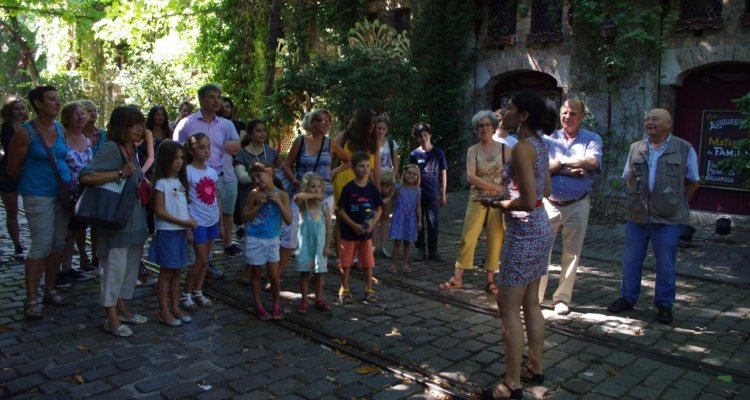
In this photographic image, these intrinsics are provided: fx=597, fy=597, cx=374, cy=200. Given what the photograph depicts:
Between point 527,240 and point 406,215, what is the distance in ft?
11.4

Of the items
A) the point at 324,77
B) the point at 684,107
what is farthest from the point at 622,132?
the point at 324,77

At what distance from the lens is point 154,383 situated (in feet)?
13.2

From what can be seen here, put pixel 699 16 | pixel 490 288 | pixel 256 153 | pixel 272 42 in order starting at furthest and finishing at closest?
pixel 272 42, pixel 699 16, pixel 256 153, pixel 490 288

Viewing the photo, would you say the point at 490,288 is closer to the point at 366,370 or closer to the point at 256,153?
the point at 366,370

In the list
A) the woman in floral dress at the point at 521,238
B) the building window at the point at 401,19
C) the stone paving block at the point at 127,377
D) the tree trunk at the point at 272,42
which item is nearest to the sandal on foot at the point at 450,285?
the woman in floral dress at the point at 521,238

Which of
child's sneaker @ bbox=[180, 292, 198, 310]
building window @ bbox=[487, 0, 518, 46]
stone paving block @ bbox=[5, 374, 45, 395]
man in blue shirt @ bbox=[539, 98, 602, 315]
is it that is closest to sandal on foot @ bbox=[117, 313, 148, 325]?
child's sneaker @ bbox=[180, 292, 198, 310]

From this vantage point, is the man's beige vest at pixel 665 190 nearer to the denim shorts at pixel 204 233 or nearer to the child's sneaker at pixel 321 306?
Result: the child's sneaker at pixel 321 306

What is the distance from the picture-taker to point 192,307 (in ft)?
18.4

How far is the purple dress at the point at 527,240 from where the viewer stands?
389 centimetres

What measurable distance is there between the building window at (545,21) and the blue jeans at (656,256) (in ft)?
28.5

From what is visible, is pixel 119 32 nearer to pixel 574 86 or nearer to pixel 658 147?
pixel 574 86

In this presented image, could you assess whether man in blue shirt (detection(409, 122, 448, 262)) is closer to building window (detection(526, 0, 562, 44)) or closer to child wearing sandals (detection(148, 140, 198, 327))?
child wearing sandals (detection(148, 140, 198, 327))

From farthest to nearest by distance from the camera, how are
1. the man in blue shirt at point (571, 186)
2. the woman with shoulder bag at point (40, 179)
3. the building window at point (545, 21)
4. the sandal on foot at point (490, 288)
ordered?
the building window at point (545, 21) < the sandal on foot at point (490, 288) < the man in blue shirt at point (571, 186) < the woman with shoulder bag at point (40, 179)

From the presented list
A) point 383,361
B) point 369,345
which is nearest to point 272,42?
point 369,345
